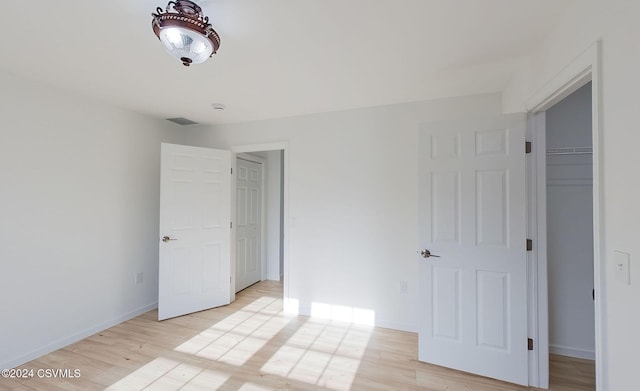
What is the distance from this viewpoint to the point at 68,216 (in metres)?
2.58

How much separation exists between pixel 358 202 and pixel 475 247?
127 centimetres

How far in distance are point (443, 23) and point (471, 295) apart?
6.32 ft

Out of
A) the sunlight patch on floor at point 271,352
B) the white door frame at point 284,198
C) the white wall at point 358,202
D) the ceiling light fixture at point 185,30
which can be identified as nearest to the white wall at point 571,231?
the white wall at point 358,202

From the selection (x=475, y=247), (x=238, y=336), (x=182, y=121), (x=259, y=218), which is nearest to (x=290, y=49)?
(x=475, y=247)

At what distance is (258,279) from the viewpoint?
182 inches

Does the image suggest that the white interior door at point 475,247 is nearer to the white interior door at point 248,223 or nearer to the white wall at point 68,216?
the white interior door at point 248,223

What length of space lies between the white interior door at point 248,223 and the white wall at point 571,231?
365 cm

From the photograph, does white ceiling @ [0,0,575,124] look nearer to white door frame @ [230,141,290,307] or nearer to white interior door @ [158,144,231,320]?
white door frame @ [230,141,290,307]

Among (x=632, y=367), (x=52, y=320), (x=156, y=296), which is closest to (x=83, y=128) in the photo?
(x=52, y=320)

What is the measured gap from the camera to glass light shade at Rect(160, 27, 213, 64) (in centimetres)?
141

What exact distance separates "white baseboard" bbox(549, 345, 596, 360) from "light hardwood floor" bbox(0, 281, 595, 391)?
7cm

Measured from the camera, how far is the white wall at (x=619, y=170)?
1.05 meters

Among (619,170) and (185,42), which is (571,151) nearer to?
(619,170)

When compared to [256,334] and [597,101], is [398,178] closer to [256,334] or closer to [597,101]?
[597,101]
